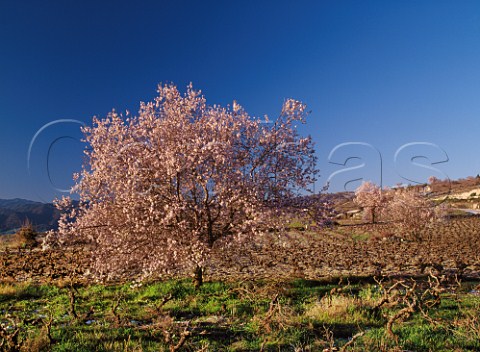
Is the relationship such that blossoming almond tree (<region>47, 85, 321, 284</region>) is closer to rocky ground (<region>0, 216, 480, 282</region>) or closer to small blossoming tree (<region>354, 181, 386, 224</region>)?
rocky ground (<region>0, 216, 480, 282</region>)

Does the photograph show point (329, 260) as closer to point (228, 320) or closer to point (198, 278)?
point (198, 278)

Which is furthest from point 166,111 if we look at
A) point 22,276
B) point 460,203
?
point 460,203

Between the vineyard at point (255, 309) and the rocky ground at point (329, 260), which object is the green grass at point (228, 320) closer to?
the vineyard at point (255, 309)

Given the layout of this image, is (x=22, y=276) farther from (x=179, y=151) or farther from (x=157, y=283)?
(x=179, y=151)

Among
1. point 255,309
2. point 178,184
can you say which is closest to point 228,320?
point 255,309

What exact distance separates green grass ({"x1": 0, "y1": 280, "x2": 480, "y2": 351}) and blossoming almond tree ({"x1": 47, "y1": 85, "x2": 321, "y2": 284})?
166 cm

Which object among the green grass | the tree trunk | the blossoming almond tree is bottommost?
the green grass

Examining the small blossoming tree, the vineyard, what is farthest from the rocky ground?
the small blossoming tree

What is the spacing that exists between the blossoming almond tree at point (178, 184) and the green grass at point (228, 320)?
5.46 ft

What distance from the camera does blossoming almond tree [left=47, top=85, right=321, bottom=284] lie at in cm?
1210

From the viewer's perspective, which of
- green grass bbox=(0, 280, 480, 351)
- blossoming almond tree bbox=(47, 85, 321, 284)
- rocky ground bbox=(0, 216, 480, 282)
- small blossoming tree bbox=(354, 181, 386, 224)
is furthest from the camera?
small blossoming tree bbox=(354, 181, 386, 224)

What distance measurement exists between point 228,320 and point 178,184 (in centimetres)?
446

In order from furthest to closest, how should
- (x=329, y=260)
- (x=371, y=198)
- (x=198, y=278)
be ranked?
(x=371, y=198), (x=329, y=260), (x=198, y=278)

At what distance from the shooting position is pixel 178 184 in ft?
40.1
